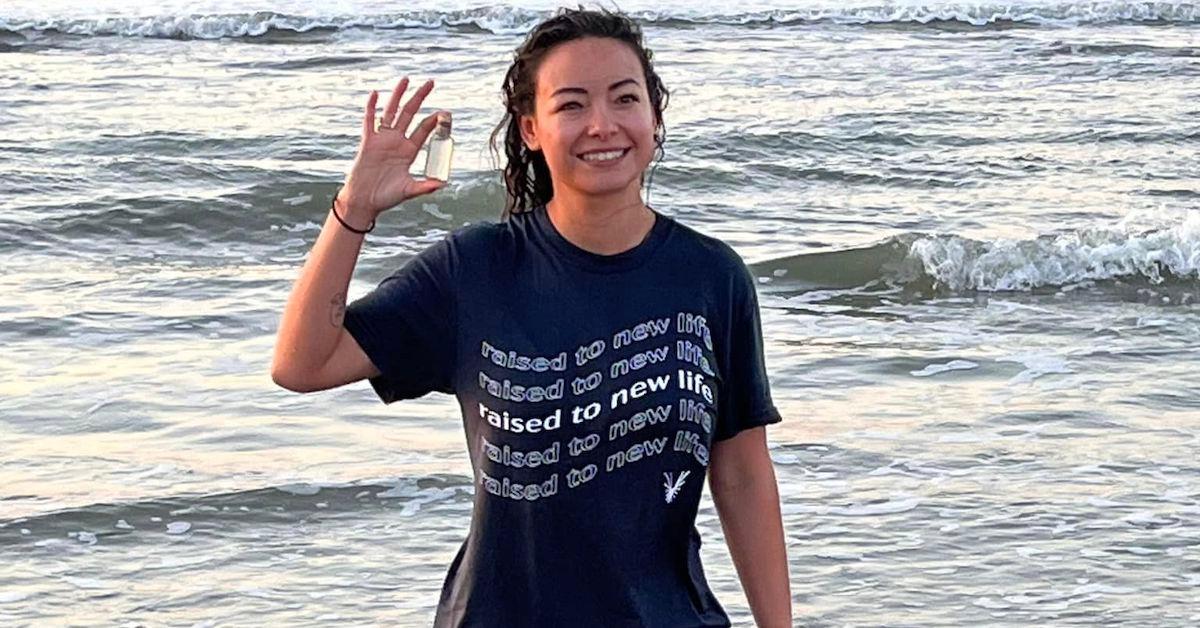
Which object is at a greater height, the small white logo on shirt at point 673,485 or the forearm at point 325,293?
the forearm at point 325,293

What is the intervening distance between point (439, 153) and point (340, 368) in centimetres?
36

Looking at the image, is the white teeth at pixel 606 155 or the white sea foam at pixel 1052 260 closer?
the white teeth at pixel 606 155

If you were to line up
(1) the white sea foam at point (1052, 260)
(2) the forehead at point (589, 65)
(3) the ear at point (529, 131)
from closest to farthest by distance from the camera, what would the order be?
(2) the forehead at point (589, 65), (3) the ear at point (529, 131), (1) the white sea foam at point (1052, 260)

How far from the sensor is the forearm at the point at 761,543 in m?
3.28

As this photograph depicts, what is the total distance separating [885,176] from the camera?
14484 mm

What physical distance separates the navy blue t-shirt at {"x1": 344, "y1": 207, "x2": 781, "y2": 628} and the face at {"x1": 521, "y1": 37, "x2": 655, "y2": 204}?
0.32 feet

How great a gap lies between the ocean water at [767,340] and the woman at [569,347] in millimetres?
2859

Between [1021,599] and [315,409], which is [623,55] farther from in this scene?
[315,409]

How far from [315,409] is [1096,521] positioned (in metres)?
2.96

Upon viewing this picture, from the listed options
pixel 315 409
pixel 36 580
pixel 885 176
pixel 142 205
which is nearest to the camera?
pixel 36 580

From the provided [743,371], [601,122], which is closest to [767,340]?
[743,371]

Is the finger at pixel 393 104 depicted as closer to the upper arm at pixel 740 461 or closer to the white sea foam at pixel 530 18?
the upper arm at pixel 740 461

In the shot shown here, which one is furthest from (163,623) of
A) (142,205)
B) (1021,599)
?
(142,205)

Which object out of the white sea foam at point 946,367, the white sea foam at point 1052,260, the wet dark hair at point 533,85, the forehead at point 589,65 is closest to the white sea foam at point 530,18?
the white sea foam at point 1052,260
